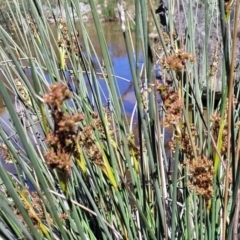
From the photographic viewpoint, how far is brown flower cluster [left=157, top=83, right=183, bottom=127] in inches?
19.8

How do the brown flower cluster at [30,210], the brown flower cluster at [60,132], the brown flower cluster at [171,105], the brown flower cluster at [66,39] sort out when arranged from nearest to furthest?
the brown flower cluster at [60,132] → the brown flower cluster at [171,105] → the brown flower cluster at [30,210] → the brown flower cluster at [66,39]

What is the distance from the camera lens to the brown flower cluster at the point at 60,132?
13.8 inches

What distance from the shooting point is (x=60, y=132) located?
377 mm

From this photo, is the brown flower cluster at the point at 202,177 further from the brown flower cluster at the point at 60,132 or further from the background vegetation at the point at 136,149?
the brown flower cluster at the point at 60,132

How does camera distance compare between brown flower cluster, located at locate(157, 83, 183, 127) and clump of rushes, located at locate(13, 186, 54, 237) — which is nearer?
brown flower cluster, located at locate(157, 83, 183, 127)

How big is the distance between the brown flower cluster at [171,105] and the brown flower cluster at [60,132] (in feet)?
0.49

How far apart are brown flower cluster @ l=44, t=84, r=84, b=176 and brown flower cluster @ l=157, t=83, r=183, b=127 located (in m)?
0.15

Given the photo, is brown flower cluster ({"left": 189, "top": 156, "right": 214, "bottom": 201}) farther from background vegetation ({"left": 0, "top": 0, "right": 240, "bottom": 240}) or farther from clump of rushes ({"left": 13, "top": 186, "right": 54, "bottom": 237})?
clump of rushes ({"left": 13, "top": 186, "right": 54, "bottom": 237})

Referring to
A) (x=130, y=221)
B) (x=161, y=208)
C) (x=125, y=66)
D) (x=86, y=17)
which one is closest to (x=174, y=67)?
(x=161, y=208)

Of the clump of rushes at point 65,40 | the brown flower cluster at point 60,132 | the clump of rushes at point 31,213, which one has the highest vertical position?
the brown flower cluster at point 60,132

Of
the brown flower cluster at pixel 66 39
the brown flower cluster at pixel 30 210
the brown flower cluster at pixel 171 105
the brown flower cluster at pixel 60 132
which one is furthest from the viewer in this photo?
the brown flower cluster at pixel 66 39

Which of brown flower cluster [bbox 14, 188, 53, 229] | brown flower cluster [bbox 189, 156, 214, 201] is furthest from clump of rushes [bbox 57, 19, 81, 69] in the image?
brown flower cluster [bbox 189, 156, 214, 201]

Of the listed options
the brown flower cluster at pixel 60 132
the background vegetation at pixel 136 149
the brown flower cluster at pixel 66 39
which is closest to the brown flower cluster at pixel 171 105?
the background vegetation at pixel 136 149

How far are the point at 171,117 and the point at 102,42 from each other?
14 cm
